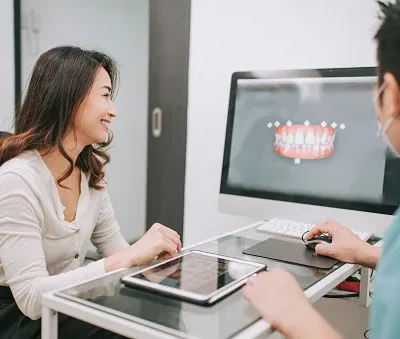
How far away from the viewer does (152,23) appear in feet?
6.82

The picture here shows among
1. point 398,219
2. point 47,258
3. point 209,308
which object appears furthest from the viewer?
point 47,258

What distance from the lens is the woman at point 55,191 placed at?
1.07 metres

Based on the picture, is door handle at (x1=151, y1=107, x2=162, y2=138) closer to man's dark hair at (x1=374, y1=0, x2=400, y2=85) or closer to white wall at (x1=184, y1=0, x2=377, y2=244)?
white wall at (x1=184, y1=0, x2=377, y2=244)

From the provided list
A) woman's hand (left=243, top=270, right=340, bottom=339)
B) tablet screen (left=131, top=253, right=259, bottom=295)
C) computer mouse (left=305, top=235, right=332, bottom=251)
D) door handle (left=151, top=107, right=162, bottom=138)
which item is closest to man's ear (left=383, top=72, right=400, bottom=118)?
woman's hand (left=243, top=270, right=340, bottom=339)

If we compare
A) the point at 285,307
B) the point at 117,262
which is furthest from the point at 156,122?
the point at 285,307

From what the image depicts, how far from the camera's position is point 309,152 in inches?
57.8

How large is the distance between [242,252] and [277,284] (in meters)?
0.39

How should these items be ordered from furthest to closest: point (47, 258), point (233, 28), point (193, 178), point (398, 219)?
point (193, 178) → point (233, 28) → point (47, 258) → point (398, 219)

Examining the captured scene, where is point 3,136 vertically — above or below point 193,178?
above

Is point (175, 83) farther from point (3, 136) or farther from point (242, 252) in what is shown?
point (242, 252)

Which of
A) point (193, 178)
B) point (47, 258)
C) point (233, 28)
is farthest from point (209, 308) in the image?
point (233, 28)

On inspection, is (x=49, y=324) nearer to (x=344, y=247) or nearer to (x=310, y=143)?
(x=344, y=247)

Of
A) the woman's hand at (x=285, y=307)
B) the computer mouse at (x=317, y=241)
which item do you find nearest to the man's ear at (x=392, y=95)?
the woman's hand at (x=285, y=307)

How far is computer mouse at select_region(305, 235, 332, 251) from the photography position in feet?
4.04
